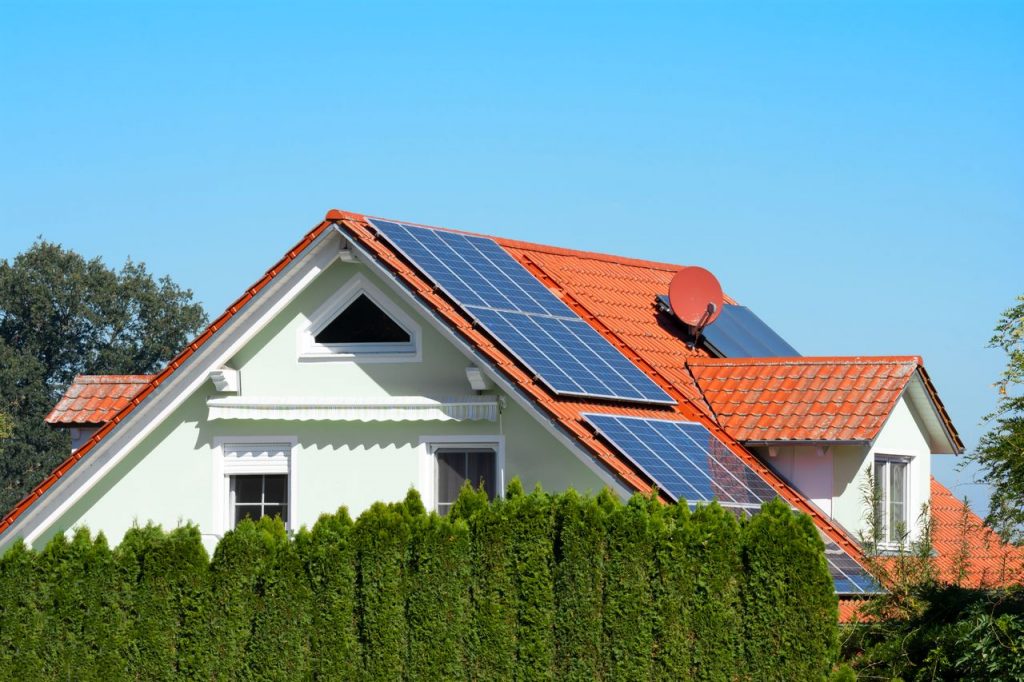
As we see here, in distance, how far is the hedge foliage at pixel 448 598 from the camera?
671 inches

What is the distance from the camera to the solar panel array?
20.2m

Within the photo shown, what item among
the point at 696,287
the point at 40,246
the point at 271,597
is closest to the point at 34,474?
the point at 40,246

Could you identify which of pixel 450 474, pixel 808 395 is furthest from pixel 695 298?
pixel 450 474

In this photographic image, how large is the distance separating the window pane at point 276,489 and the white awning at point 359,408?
942mm

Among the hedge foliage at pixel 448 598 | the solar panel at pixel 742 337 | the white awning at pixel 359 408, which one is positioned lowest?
the hedge foliage at pixel 448 598

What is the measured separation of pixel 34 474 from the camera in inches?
2908

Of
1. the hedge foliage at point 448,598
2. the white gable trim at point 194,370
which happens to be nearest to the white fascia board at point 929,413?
the white gable trim at point 194,370

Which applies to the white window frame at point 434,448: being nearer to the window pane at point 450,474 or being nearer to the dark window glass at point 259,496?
the window pane at point 450,474

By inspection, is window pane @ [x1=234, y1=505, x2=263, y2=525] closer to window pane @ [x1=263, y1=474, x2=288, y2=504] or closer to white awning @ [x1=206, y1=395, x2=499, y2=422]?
→ window pane @ [x1=263, y1=474, x2=288, y2=504]

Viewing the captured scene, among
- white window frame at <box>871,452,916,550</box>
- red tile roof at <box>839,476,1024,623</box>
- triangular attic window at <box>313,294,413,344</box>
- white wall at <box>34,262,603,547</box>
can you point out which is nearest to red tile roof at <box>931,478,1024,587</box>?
red tile roof at <box>839,476,1024,623</box>

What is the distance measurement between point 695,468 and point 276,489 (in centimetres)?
599

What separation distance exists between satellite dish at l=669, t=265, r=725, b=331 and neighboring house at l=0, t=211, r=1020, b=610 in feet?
6.11

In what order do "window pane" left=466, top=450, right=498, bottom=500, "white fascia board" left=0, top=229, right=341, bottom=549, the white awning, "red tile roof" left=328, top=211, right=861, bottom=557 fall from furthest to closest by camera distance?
"white fascia board" left=0, top=229, right=341, bottom=549
"window pane" left=466, top=450, right=498, bottom=500
the white awning
"red tile roof" left=328, top=211, right=861, bottom=557

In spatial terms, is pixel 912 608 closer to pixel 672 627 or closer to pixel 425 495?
pixel 672 627
